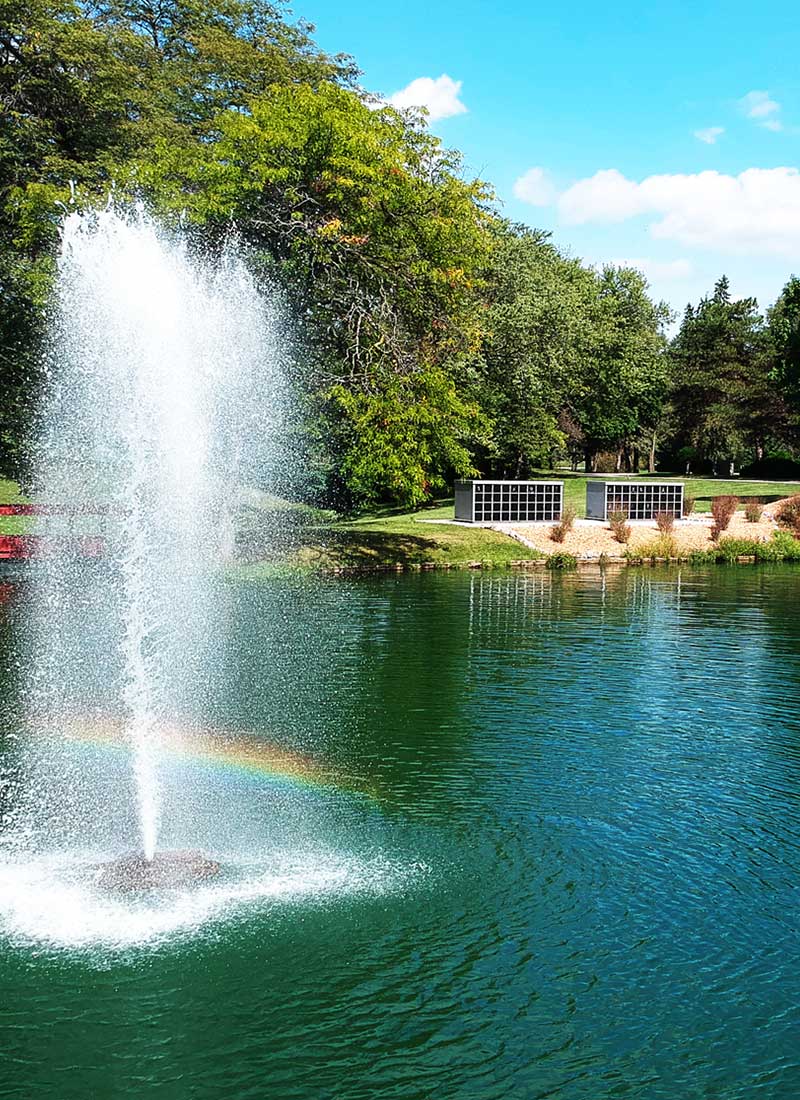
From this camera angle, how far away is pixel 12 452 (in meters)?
43.5

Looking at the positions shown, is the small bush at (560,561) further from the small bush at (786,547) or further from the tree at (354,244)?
the small bush at (786,547)

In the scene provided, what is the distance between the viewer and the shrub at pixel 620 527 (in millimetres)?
49994

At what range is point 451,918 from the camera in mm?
11000

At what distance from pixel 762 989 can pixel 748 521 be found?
47.2 meters

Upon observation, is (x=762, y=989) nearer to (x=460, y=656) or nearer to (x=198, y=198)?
(x=460, y=656)

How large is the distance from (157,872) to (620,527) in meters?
40.9

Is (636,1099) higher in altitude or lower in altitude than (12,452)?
lower

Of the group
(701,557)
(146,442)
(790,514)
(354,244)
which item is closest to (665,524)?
(701,557)

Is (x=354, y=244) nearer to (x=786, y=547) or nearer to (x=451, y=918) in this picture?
(x=786, y=547)

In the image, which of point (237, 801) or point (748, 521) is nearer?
point (237, 801)

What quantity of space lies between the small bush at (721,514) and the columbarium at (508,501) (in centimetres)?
768

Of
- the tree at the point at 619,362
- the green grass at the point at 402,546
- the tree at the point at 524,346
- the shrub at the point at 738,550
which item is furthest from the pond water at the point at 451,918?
the tree at the point at 619,362

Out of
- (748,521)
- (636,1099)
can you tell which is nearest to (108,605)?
(636,1099)

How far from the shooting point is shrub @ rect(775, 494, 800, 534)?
5344cm
